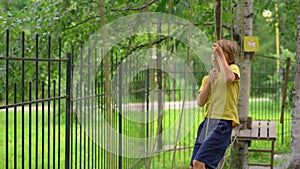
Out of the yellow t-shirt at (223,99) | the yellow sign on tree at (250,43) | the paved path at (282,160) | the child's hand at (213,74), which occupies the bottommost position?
the paved path at (282,160)

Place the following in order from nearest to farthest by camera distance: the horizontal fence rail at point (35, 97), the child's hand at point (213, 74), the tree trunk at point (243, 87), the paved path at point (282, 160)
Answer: the horizontal fence rail at point (35, 97), the child's hand at point (213, 74), the tree trunk at point (243, 87), the paved path at point (282, 160)

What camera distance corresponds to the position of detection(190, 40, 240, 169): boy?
12.3 ft

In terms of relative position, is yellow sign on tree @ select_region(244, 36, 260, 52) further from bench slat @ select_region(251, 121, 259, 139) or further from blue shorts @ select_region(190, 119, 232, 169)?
blue shorts @ select_region(190, 119, 232, 169)

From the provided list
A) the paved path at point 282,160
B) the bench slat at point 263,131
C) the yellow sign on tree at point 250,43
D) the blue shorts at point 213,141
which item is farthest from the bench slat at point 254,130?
the blue shorts at point 213,141

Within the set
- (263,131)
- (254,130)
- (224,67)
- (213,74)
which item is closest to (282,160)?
(254,130)

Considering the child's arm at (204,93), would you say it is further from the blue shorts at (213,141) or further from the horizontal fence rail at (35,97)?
the horizontal fence rail at (35,97)

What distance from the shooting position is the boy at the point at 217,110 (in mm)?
3762

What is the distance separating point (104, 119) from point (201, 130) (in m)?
1.07

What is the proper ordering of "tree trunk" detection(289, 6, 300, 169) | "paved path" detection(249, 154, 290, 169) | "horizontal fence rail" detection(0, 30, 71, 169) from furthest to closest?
"paved path" detection(249, 154, 290, 169) < "tree trunk" detection(289, 6, 300, 169) < "horizontal fence rail" detection(0, 30, 71, 169)

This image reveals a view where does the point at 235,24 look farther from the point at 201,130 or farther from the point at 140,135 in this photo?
the point at 201,130

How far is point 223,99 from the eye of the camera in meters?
3.79

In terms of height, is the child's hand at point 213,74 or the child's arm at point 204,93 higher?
the child's hand at point 213,74

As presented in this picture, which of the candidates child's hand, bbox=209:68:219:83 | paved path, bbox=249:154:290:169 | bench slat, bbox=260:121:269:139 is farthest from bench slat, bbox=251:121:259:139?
child's hand, bbox=209:68:219:83

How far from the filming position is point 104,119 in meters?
4.60
